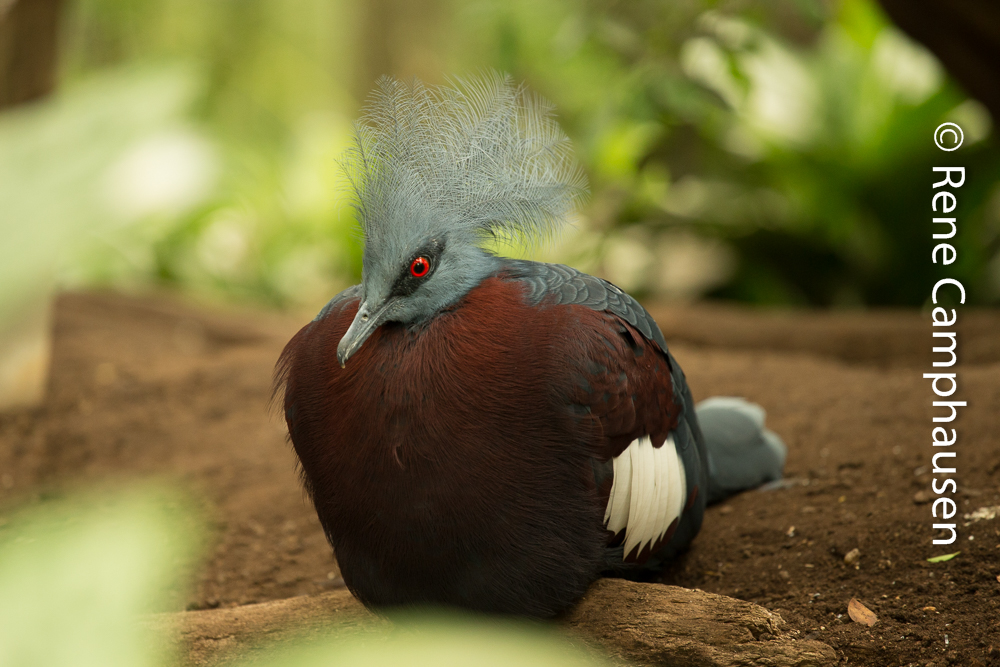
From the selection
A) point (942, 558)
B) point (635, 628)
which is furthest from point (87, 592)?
point (942, 558)

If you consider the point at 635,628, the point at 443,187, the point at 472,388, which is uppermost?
the point at 443,187

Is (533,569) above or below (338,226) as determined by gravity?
below

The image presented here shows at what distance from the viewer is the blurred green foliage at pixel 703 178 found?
15.1 feet

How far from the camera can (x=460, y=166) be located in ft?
6.45

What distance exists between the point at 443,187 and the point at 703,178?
4379mm

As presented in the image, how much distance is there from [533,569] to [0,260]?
1.42 m

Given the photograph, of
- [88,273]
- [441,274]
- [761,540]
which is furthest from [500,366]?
[88,273]

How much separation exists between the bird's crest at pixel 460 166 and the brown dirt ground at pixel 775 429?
1191mm

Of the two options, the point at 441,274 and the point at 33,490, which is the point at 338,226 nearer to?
the point at 33,490

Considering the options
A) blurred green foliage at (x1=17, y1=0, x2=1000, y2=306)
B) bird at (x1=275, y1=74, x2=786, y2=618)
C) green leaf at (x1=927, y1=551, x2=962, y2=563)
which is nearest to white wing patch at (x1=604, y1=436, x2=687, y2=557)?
bird at (x1=275, y1=74, x2=786, y2=618)

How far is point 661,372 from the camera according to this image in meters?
2.10

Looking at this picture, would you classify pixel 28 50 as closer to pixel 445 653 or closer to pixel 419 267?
pixel 419 267

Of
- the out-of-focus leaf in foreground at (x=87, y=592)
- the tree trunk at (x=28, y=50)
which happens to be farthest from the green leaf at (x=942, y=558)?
the tree trunk at (x=28, y=50)

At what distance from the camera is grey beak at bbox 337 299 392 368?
1.77 meters
